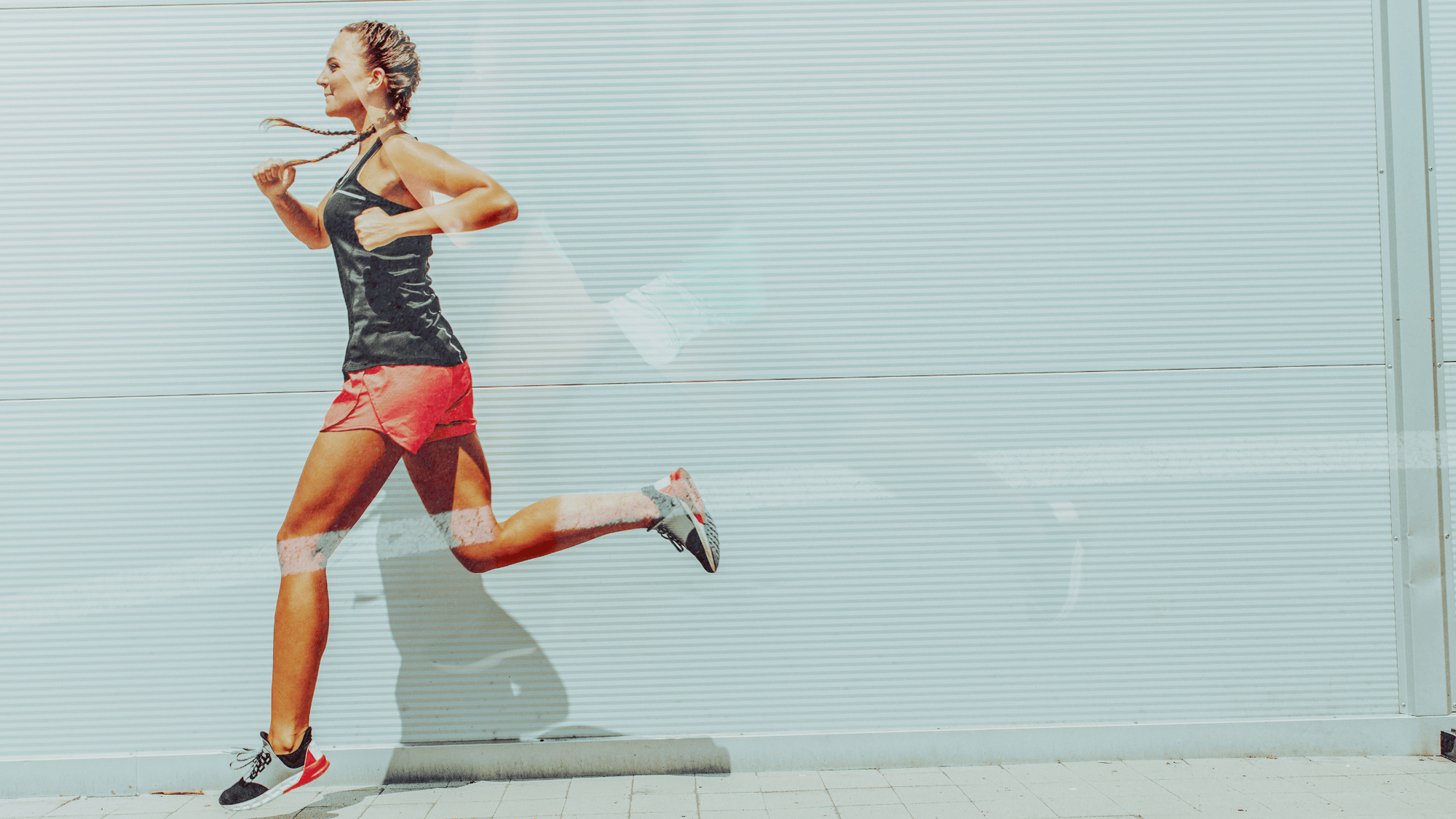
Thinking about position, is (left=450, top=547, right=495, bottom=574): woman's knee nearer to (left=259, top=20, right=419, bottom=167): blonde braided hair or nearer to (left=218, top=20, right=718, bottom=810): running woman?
(left=218, top=20, right=718, bottom=810): running woman

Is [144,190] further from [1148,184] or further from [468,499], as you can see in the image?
[1148,184]

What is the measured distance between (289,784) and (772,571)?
2.24 metres

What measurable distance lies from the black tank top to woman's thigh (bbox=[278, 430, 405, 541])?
1.07ft

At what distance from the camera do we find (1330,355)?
4.13 metres

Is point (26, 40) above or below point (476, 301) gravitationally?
above

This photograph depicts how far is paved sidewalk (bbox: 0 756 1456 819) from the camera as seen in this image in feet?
11.7

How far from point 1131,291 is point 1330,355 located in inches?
38.7

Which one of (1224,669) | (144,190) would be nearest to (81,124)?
(144,190)

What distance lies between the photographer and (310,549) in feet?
12.4

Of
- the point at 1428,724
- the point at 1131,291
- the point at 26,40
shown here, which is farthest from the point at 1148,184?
the point at 26,40

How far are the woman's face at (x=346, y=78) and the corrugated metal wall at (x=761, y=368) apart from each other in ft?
0.32

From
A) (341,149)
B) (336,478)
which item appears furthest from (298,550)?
(341,149)

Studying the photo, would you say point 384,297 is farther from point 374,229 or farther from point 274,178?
point 274,178

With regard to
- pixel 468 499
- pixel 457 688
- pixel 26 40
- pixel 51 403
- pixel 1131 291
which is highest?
pixel 26 40
